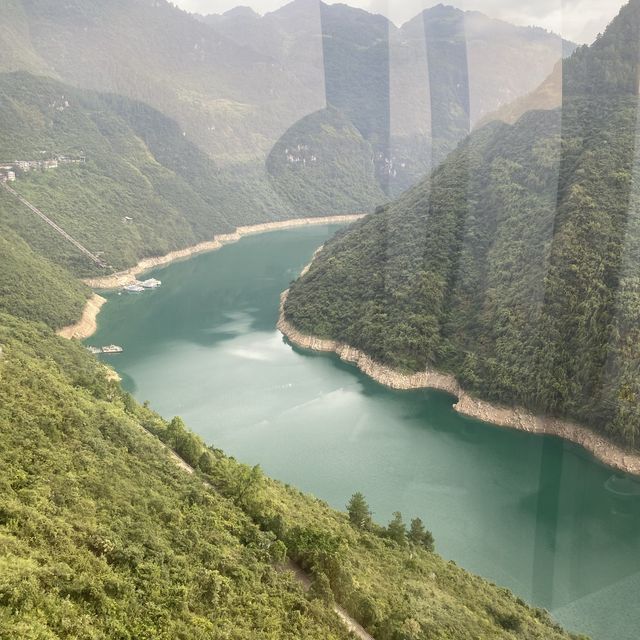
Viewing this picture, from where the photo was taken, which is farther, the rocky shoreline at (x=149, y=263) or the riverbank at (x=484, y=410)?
the rocky shoreline at (x=149, y=263)

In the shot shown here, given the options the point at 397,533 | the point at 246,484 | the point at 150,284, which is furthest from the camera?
the point at 150,284

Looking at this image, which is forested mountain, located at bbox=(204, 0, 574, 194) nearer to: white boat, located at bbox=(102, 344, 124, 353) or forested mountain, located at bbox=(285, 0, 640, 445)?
forested mountain, located at bbox=(285, 0, 640, 445)

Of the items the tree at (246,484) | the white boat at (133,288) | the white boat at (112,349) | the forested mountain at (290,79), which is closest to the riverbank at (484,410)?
the white boat at (112,349)

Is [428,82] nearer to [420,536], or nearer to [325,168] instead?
[325,168]

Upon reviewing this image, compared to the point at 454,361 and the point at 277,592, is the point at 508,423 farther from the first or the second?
the point at 277,592

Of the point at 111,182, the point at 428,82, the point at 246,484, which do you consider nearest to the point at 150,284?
the point at 111,182

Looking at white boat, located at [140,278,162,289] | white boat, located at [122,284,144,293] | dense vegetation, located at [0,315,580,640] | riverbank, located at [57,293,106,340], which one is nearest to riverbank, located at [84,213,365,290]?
white boat, located at [122,284,144,293]

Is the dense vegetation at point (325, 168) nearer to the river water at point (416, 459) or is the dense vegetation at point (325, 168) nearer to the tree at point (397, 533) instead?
the river water at point (416, 459)
